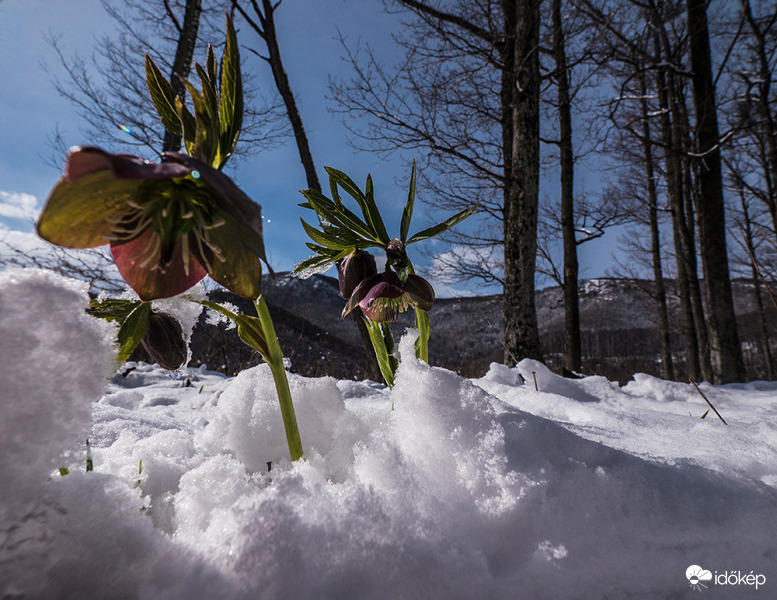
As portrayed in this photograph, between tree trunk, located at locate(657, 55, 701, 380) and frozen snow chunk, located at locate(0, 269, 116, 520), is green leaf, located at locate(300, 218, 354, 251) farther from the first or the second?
tree trunk, located at locate(657, 55, 701, 380)

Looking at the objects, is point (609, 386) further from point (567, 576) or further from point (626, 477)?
point (567, 576)

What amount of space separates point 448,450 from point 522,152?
2.83m

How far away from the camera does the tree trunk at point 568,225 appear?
4.61 meters

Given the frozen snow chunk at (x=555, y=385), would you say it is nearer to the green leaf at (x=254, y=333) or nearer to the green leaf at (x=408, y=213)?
the green leaf at (x=408, y=213)

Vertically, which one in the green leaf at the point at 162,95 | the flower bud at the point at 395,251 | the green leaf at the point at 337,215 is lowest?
the flower bud at the point at 395,251

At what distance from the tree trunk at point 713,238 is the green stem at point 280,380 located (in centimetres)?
423

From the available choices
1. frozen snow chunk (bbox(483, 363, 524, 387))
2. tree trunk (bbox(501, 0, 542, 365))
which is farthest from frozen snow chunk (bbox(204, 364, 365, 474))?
tree trunk (bbox(501, 0, 542, 365))

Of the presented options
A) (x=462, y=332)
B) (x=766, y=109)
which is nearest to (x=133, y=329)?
(x=766, y=109)

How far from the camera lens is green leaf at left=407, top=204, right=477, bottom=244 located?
2.18 feet

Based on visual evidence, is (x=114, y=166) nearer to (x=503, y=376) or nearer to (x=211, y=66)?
(x=211, y=66)

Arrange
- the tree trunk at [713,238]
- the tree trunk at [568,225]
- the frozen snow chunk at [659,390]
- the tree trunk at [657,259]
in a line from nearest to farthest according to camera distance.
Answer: the frozen snow chunk at [659,390]
the tree trunk at [713,238]
the tree trunk at [568,225]
the tree trunk at [657,259]

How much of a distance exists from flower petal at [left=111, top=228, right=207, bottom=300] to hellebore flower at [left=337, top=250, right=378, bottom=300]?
11.7 inches

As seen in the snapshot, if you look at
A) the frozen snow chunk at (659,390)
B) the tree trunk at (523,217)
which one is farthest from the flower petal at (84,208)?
the tree trunk at (523,217)

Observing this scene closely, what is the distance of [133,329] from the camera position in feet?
1.62
